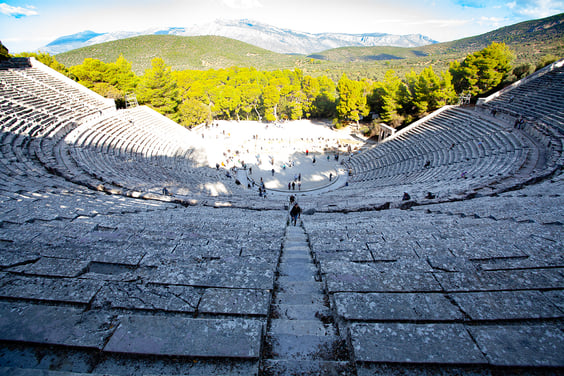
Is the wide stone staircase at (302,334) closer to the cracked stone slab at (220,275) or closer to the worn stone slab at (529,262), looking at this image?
the cracked stone slab at (220,275)

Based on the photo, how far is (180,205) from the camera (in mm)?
9695

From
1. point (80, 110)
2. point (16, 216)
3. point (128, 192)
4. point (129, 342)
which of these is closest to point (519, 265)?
point (129, 342)

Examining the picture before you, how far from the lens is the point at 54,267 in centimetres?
318

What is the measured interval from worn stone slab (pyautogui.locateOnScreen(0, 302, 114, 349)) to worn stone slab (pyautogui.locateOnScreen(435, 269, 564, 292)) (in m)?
3.42

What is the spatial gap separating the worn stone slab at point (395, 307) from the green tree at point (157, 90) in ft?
126

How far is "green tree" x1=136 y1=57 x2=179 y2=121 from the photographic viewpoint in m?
35.2

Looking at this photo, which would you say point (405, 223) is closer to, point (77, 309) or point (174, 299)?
point (174, 299)

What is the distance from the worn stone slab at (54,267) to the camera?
121 inches

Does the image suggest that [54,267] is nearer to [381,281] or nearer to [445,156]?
[381,281]

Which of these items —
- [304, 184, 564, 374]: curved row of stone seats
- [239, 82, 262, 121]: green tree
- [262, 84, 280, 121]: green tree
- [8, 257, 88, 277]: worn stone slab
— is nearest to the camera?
[304, 184, 564, 374]: curved row of stone seats

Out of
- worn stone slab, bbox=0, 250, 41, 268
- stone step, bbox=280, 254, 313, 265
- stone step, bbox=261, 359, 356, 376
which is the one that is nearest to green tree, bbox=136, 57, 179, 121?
worn stone slab, bbox=0, 250, 41, 268

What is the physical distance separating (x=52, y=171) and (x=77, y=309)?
11.7m

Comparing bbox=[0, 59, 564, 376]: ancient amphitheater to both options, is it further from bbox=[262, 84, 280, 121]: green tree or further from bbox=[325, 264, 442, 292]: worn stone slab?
bbox=[262, 84, 280, 121]: green tree

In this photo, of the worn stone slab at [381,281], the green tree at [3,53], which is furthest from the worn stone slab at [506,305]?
the green tree at [3,53]
